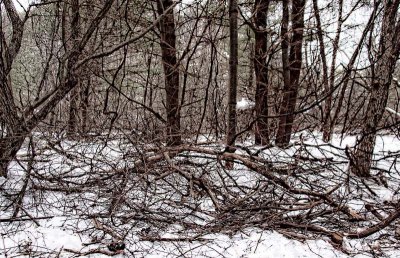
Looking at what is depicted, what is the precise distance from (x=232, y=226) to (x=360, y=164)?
10.1 feet

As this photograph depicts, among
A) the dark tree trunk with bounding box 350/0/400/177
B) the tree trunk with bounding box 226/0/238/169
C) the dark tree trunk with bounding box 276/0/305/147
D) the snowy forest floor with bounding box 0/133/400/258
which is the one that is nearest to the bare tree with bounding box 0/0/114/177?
the snowy forest floor with bounding box 0/133/400/258

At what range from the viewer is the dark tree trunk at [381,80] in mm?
5426

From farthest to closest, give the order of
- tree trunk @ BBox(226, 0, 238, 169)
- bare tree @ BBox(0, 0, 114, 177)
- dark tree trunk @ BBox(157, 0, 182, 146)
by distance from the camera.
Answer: dark tree trunk @ BBox(157, 0, 182, 146)
tree trunk @ BBox(226, 0, 238, 169)
bare tree @ BBox(0, 0, 114, 177)

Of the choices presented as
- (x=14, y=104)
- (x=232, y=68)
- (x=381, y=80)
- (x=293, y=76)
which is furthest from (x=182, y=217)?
(x=293, y=76)

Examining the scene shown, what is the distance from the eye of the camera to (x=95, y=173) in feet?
14.8

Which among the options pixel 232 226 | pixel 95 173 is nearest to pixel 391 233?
pixel 232 226

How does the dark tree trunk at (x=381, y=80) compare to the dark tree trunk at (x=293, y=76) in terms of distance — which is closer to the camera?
the dark tree trunk at (x=381, y=80)

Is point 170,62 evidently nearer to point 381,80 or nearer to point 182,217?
point 381,80

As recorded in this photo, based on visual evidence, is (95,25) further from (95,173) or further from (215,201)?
(215,201)

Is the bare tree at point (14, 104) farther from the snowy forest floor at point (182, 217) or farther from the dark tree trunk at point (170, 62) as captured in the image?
the dark tree trunk at point (170, 62)

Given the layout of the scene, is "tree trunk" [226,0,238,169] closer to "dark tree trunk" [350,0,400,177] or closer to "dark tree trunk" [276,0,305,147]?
"dark tree trunk" [350,0,400,177]

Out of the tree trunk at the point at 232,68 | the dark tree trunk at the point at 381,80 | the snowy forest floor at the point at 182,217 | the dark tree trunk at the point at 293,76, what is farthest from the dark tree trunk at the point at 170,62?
the dark tree trunk at the point at 381,80

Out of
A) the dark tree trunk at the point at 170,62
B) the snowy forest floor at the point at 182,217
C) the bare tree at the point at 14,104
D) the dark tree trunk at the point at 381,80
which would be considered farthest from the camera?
the dark tree trunk at the point at 170,62

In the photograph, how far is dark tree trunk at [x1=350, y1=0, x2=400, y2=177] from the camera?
A: 543cm
